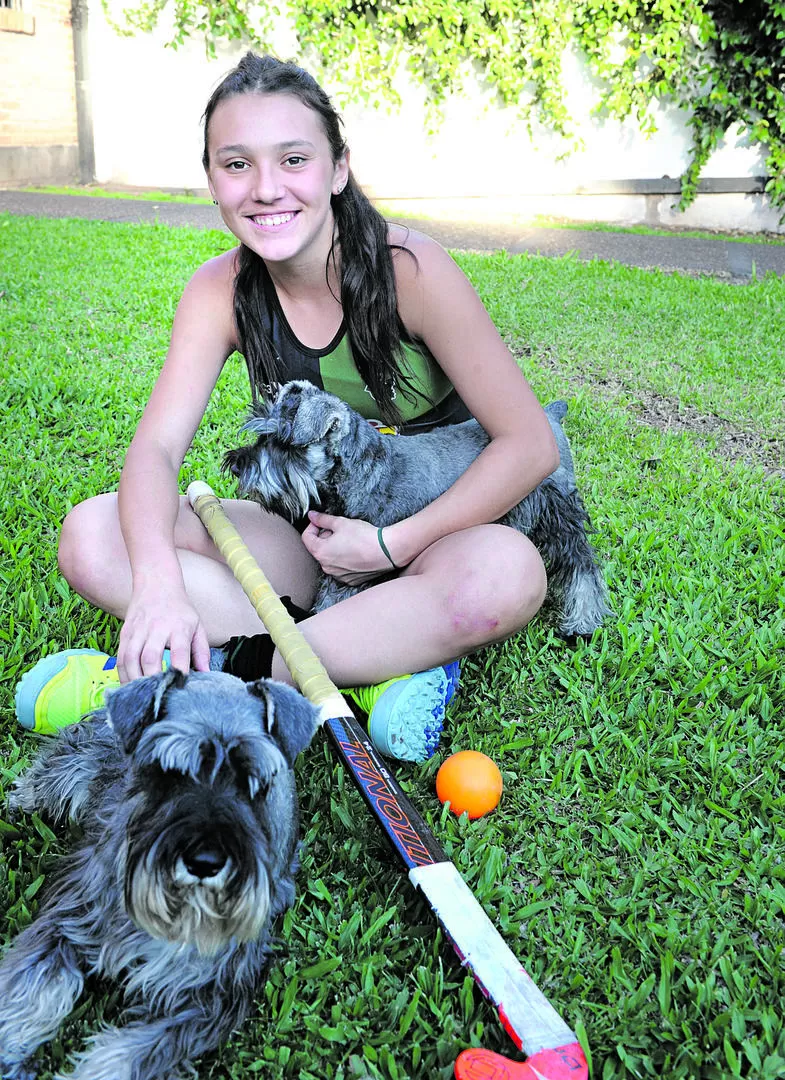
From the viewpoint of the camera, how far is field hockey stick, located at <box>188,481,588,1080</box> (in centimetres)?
175

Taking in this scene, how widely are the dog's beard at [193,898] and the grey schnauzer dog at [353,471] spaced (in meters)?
1.57

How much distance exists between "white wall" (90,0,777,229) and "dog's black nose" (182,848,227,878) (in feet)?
38.8

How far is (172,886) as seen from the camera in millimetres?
1600

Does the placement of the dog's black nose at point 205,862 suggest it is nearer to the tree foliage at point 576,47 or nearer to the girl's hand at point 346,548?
the girl's hand at point 346,548

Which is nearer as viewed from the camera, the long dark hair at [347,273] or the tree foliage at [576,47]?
the long dark hair at [347,273]

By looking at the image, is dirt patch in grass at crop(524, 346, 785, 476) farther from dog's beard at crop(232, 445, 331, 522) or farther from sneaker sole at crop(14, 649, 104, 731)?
sneaker sole at crop(14, 649, 104, 731)

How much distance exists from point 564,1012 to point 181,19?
14.1 metres

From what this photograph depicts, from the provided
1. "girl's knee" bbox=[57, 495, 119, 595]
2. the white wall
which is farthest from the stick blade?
the white wall

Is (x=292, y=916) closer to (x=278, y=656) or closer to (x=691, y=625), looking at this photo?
(x=278, y=656)

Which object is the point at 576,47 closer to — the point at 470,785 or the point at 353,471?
the point at 353,471

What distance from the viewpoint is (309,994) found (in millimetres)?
2010

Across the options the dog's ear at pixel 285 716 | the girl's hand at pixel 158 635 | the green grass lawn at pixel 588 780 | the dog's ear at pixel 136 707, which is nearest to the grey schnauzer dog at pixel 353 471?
the green grass lawn at pixel 588 780

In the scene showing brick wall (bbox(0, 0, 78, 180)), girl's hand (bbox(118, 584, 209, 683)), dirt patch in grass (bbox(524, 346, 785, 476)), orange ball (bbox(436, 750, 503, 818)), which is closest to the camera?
girl's hand (bbox(118, 584, 209, 683))

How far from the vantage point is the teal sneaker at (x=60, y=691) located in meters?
2.66
